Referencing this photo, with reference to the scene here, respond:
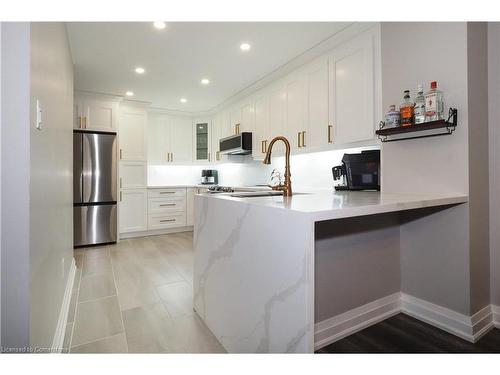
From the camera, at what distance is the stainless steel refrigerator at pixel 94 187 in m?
3.84

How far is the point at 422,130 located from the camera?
180 cm

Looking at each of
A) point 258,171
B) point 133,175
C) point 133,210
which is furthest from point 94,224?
point 258,171

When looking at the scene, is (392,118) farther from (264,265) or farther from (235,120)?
(235,120)

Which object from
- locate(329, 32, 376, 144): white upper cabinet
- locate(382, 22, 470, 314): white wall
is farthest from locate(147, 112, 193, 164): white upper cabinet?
locate(382, 22, 470, 314): white wall

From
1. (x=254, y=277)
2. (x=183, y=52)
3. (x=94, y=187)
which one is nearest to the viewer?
(x=254, y=277)

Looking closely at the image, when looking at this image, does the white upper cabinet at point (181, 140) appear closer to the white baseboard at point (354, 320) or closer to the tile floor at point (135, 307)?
the tile floor at point (135, 307)

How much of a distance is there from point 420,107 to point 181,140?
4.41 meters

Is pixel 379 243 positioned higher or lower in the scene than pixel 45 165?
lower

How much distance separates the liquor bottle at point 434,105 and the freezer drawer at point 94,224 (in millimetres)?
4118

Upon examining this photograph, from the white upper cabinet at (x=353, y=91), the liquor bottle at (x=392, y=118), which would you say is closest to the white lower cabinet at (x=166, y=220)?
the white upper cabinet at (x=353, y=91)
